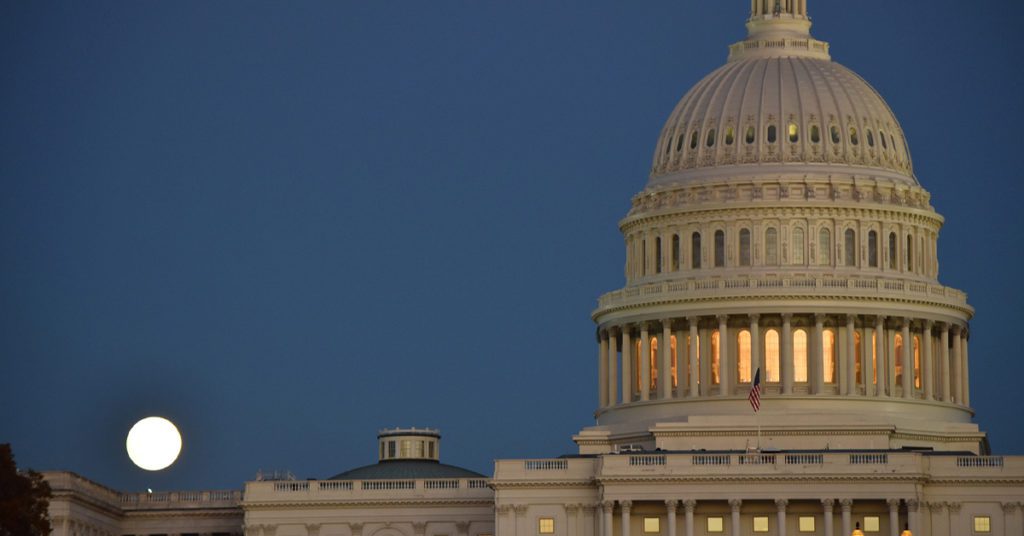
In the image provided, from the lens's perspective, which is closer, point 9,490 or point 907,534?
point 907,534

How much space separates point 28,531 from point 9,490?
2621mm

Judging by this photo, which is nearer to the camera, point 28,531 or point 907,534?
point 907,534

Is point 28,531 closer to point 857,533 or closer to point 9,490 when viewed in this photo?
point 9,490

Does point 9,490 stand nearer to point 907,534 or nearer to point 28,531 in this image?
point 28,531

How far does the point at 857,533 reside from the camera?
179m

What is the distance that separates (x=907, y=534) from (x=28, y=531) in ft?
153

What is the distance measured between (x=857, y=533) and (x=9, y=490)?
153 ft

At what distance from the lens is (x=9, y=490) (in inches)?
7869

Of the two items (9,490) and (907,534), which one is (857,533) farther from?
(9,490)

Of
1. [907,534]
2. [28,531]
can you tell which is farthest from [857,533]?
[28,531]

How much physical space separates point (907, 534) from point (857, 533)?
2.65 meters

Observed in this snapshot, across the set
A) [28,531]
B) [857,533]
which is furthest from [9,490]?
[857,533]

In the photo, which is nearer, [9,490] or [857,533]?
[857,533]
